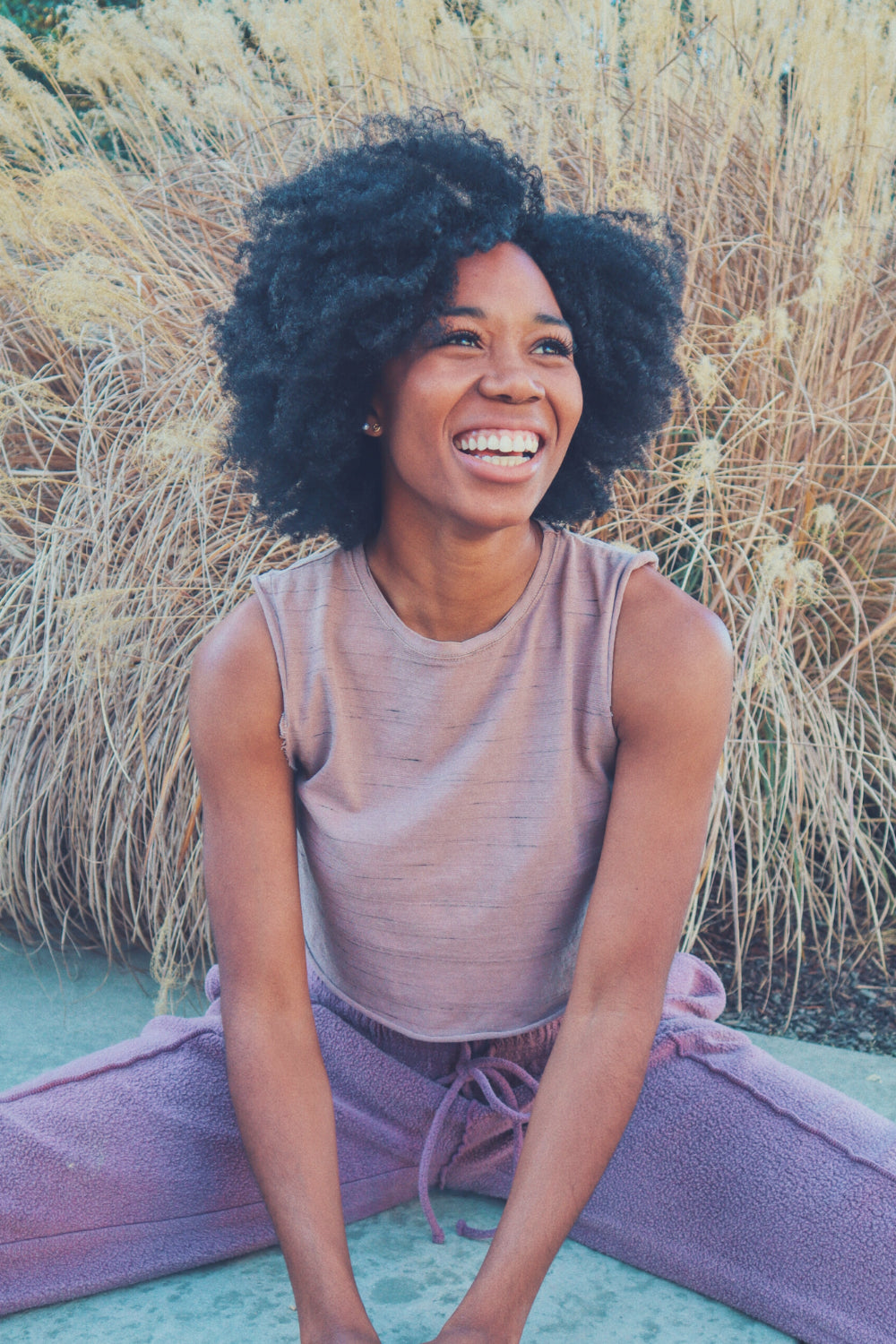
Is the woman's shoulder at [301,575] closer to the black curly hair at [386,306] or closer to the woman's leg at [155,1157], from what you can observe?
the black curly hair at [386,306]

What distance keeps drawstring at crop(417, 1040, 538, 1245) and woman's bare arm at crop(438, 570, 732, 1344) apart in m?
0.20

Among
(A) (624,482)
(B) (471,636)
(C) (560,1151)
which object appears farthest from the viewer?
(A) (624,482)

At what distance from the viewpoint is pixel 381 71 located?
3102 mm

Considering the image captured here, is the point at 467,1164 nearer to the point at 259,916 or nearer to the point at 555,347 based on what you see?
the point at 259,916

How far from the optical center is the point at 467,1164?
5.87ft

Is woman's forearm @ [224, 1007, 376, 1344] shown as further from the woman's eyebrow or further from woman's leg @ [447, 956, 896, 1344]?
the woman's eyebrow

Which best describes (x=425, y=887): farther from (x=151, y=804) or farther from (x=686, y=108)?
(x=686, y=108)

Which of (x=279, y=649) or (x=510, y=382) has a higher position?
(x=510, y=382)

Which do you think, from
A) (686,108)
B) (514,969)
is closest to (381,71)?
(686,108)

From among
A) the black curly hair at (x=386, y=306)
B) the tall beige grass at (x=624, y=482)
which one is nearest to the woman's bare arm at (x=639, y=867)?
the black curly hair at (x=386, y=306)

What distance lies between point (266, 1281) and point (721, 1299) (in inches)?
22.9

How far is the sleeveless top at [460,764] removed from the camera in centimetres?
159

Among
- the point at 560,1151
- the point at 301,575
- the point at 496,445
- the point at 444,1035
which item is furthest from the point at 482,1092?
the point at 496,445

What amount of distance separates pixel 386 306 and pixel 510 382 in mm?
190
